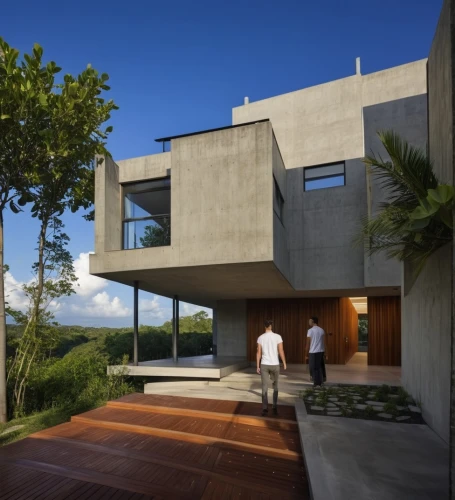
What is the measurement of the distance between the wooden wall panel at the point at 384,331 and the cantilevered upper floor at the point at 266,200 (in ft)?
4.46

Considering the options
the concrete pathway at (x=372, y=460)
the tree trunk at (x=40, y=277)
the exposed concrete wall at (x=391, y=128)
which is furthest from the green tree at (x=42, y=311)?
the exposed concrete wall at (x=391, y=128)

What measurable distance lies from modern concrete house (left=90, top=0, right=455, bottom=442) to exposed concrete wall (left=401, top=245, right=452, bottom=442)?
0.03 meters

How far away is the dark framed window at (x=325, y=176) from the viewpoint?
11156 millimetres

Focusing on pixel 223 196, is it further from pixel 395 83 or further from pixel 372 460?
pixel 395 83

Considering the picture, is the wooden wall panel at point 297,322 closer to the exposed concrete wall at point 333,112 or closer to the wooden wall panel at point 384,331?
the wooden wall panel at point 384,331

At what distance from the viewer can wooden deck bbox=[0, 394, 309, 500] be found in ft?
12.0

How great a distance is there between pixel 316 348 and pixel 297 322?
5.91 m

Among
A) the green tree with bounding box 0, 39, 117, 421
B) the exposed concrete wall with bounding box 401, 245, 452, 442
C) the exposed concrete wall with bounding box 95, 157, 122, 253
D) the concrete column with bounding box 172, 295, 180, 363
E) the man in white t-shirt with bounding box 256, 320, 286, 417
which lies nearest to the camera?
the exposed concrete wall with bounding box 401, 245, 452, 442

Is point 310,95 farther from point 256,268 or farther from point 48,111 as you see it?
point 48,111

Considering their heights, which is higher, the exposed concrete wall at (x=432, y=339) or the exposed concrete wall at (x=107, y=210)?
the exposed concrete wall at (x=107, y=210)

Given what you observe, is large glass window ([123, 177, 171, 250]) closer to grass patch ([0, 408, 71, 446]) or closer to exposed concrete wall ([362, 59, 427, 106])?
grass patch ([0, 408, 71, 446])

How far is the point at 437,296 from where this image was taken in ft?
15.0

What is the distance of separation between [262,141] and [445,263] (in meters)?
4.72

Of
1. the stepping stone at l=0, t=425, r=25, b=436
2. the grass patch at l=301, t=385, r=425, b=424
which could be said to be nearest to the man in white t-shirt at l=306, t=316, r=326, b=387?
the grass patch at l=301, t=385, r=425, b=424
